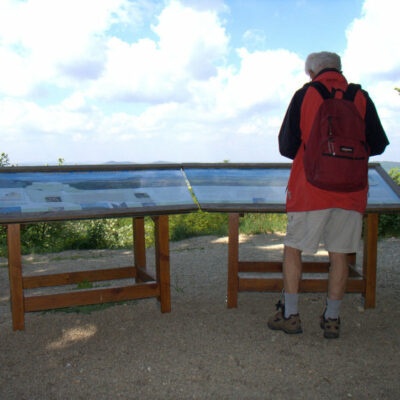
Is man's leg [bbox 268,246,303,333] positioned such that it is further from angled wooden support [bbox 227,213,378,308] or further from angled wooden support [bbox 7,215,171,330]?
angled wooden support [bbox 7,215,171,330]

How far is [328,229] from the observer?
9.71 ft

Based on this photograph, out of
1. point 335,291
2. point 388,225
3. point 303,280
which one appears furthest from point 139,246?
point 388,225

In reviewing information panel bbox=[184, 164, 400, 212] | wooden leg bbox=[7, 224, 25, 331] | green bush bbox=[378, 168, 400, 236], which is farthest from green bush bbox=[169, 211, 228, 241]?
wooden leg bbox=[7, 224, 25, 331]

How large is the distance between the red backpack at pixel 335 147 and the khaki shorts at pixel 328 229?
0.20 meters

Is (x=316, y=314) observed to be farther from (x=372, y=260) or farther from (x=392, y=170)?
(x=392, y=170)

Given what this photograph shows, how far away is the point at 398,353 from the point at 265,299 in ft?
4.30

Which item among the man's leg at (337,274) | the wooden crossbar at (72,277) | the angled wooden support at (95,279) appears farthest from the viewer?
the wooden crossbar at (72,277)

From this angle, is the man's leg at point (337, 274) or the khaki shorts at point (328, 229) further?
the man's leg at point (337, 274)

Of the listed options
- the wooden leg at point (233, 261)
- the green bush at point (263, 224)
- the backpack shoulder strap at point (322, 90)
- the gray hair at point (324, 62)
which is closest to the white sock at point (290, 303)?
the wooden leg at point (233, 261)

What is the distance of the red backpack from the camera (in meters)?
2.71

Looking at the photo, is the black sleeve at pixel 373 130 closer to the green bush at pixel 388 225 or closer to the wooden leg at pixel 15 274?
the wooden leg at pixel 15 274

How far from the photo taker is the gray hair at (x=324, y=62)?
292 cm

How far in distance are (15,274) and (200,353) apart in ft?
4.86

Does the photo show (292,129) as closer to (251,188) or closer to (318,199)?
(318,199)
